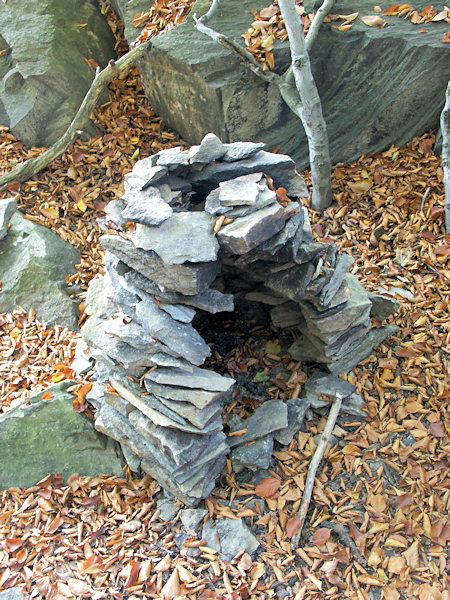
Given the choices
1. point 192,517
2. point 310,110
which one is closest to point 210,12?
point 310,110

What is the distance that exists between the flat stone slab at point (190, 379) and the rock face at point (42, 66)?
363cm

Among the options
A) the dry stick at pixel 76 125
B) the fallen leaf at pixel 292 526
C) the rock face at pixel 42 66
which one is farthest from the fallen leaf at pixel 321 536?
the rock face at pixel 42 66

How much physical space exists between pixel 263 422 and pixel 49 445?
4.98 ft

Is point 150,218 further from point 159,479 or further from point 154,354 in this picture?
point 159,479

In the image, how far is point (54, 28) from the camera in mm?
5219

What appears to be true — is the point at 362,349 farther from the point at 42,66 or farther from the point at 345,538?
the point at 42,66

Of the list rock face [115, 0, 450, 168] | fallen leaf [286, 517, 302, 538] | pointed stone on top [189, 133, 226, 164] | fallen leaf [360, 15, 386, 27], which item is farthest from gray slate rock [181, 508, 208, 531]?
fallen leaf [360, 15, 386, 27]

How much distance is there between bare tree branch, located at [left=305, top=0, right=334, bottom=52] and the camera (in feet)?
14.3

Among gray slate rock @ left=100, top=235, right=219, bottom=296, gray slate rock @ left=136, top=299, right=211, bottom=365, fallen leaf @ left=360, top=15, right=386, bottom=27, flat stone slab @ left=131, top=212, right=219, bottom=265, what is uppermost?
fallen leaf @ left=360, top=15, right=386, bottom=27

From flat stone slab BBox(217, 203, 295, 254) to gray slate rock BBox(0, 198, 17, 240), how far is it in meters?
2.76

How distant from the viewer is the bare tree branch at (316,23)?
436 cm

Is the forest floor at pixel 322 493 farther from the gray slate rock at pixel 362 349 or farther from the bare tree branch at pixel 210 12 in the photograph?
the bare tree branch at pixel 210 12

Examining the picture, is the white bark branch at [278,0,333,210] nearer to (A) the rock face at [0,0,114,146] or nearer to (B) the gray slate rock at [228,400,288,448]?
(B) the gray slate rock at [228,400,288,448]

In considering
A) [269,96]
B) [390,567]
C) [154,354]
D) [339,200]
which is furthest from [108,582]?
[269,96]
